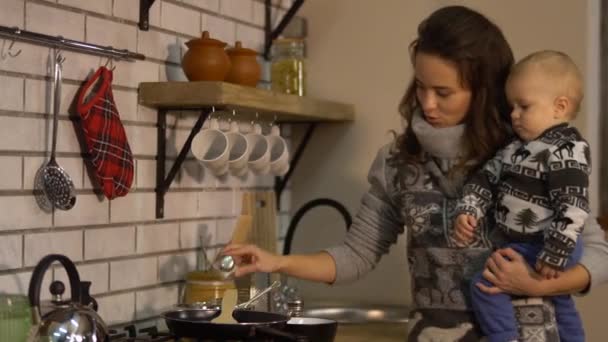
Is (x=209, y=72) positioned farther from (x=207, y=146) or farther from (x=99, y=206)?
(x=99, y=206)

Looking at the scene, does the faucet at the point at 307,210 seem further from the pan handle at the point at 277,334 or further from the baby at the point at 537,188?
the pan handle at the point at 277,334

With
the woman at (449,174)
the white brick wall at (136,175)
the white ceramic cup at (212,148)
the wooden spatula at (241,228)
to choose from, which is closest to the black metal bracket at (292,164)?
the white brick wall at (136,175)

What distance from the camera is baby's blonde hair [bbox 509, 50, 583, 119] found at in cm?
183

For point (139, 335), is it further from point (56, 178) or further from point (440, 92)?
point (440, 92)

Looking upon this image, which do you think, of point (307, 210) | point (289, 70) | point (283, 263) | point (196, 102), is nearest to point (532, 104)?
point (283, 263)

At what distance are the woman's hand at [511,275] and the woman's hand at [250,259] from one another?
1.47 feet

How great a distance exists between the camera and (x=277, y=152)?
8.39 feet

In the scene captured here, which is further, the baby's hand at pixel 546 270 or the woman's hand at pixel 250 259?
the woman's hand at pixel 250 259

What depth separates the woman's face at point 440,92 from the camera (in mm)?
1942

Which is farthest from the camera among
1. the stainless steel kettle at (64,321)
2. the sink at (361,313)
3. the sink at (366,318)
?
the sink at (361,313)

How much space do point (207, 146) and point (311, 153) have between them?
65cm

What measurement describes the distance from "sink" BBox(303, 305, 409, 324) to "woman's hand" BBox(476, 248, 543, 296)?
0.79 m

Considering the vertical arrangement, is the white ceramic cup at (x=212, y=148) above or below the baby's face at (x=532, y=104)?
below

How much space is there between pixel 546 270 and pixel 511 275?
71 mm
